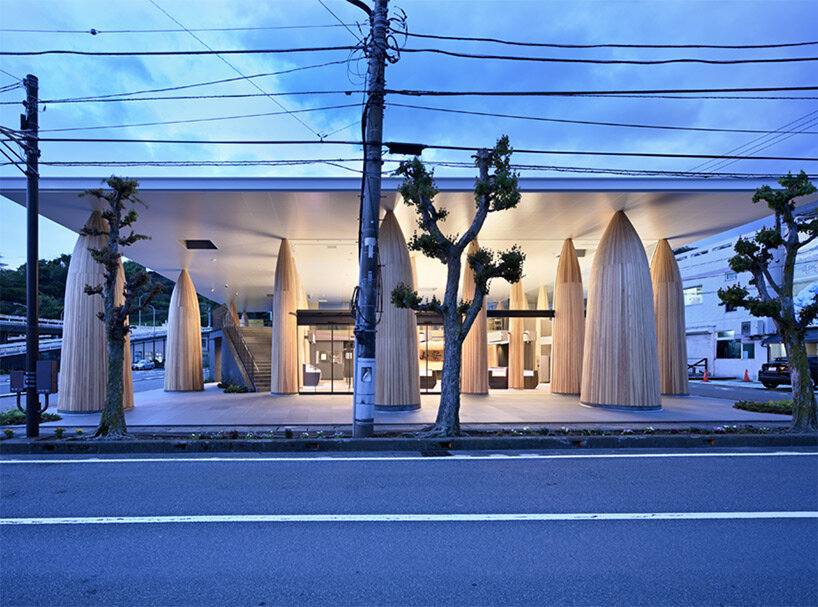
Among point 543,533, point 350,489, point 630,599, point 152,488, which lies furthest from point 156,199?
point 630,599

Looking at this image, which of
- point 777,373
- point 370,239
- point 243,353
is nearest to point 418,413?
point 370,239

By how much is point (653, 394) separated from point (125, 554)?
1373 cm

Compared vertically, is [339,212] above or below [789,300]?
above

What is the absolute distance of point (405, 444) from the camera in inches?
365

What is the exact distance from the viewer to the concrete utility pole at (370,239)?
31.7 feet

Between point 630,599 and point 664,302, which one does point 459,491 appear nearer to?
point 630,599

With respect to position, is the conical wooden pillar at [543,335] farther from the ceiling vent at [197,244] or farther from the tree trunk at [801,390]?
the tree trunk at [801,390]

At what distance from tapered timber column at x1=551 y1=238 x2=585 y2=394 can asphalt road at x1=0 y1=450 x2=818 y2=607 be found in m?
12.0

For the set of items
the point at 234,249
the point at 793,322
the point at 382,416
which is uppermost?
the point at 234,249

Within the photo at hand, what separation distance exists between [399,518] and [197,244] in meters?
17.3

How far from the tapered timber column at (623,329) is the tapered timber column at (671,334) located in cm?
411

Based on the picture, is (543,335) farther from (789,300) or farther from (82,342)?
(82,342)

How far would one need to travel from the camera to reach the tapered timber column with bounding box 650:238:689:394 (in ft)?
60.2

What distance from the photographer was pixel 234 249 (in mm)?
20891
